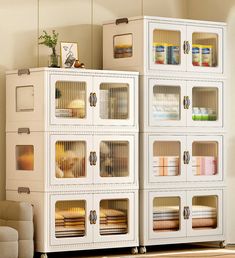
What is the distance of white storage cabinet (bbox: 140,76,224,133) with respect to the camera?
26.9 feet

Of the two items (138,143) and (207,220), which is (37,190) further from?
(207,220)

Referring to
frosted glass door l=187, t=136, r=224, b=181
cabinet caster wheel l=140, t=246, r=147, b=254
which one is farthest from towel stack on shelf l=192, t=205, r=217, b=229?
cabinet caster wheel l=140, t=246, r=147, b=254

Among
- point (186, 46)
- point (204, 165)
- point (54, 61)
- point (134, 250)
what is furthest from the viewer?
point (204, 165)

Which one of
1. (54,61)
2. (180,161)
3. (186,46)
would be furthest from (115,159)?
(186,46)

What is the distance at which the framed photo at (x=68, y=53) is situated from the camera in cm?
805

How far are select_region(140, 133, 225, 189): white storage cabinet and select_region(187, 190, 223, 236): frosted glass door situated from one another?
0.11 metres

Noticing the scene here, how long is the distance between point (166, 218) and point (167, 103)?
105 cm

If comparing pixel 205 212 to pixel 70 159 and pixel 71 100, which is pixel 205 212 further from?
pixel 71 100

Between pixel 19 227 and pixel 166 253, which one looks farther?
pixel 166 253

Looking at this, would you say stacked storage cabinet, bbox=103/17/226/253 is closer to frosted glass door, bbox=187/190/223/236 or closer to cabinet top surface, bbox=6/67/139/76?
frosted glass door, bbox=187/190/223/236

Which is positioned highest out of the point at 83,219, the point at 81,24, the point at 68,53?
the point at 81,24

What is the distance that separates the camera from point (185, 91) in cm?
839

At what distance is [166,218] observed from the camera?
328 inches

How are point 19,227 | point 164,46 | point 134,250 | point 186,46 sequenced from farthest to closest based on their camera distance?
point 186,46, point 164,46, point 134,250, point 19,227
